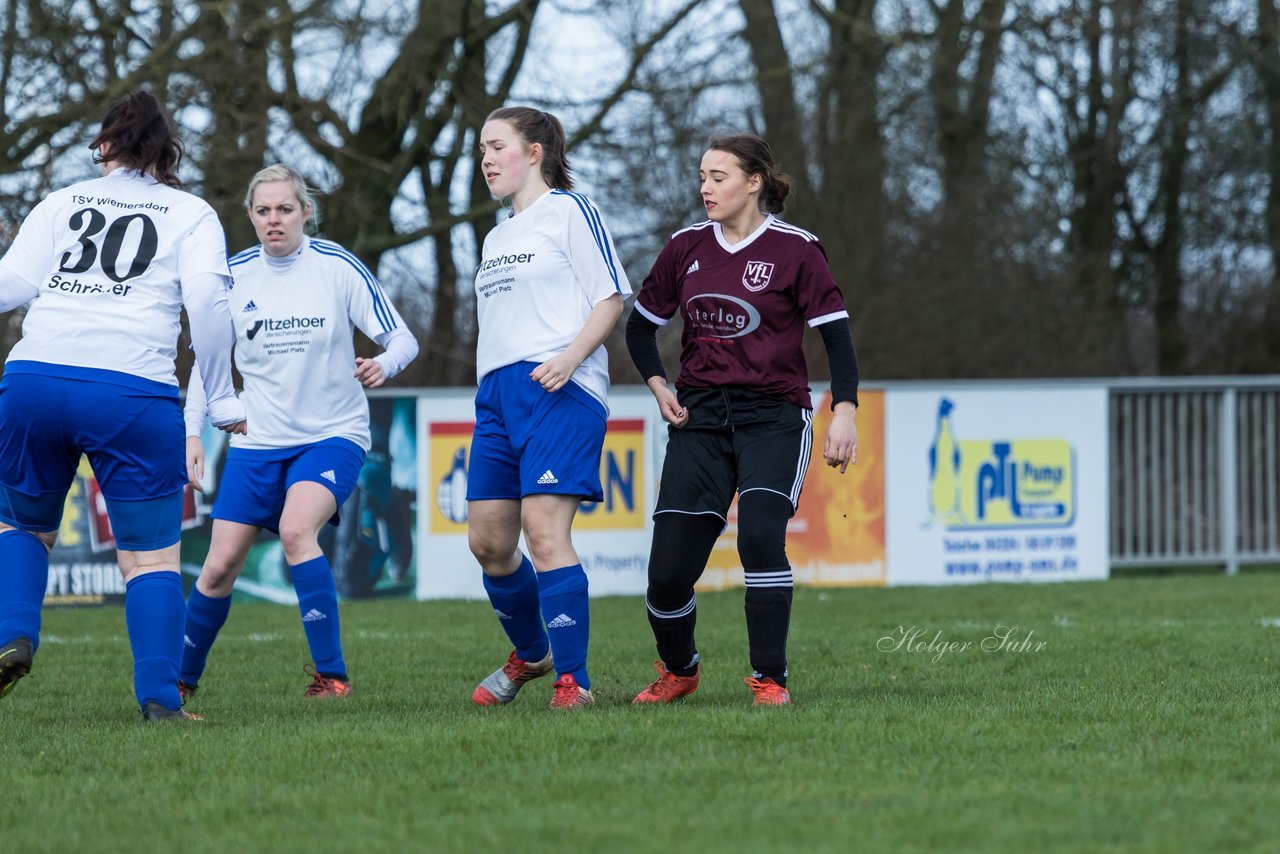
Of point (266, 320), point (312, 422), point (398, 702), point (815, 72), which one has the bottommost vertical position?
point (398, 702)

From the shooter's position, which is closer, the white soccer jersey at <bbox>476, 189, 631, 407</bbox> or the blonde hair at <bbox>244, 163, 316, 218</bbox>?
the white soccer jersey at <bbox>476, 189, 631, 407</bbox>

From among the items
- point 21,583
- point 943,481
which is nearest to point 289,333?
point 21,583

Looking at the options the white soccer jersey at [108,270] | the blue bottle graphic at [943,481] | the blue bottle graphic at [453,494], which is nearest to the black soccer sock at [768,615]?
the white soccer jersey at [108,270]

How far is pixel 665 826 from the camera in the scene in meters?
3.76

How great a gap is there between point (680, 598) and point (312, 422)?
1.69m

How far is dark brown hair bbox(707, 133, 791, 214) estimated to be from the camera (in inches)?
231

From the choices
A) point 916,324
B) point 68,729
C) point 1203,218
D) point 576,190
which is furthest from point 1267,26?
point 68,729

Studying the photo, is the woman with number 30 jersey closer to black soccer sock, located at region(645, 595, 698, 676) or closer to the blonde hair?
the blonde hair

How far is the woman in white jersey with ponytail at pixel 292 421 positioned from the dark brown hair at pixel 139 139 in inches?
38.8

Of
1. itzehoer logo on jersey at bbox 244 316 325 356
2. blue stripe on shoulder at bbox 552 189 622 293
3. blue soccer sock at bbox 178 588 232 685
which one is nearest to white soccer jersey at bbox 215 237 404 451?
itzehoer logo on jersey at bbox 244 316 325 356

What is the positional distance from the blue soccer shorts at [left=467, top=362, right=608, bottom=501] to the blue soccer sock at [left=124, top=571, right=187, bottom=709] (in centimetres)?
108

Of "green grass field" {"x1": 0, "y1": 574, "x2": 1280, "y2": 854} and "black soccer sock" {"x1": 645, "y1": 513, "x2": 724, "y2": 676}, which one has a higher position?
"black soccer sock" {"x1": 645, "y1": 513, "x2": 724, "y2": 676}

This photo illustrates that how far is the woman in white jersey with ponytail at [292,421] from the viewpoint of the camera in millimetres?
6457

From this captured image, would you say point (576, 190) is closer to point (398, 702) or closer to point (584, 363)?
point (584, 363)
